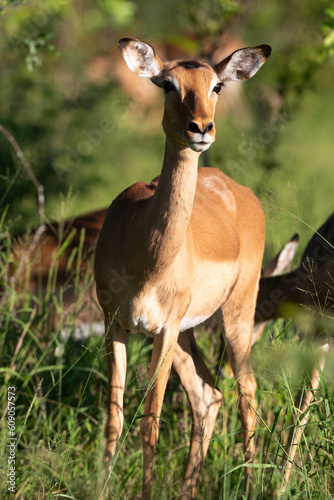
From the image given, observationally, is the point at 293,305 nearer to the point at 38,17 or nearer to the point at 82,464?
the point at 82,464

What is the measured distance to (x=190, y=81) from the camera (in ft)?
9.07

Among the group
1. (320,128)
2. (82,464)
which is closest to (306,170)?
(320,128)

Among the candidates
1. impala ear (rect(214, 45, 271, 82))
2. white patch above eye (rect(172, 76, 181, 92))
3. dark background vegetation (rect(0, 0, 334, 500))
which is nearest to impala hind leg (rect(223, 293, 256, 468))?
dark background vegetation (rect(0, 0, 334, 500))

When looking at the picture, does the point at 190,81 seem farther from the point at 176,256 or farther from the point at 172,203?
the point at 176,256

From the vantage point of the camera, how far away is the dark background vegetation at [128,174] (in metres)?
3.06

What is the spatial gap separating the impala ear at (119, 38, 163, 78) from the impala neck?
311 mm

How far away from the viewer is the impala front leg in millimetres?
3049

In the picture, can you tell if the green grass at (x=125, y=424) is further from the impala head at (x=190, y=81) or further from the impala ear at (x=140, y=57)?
the impala ear at (x=140, y=57)

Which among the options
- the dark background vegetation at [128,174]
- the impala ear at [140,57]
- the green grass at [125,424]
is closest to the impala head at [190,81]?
the impala ear at [140,57]

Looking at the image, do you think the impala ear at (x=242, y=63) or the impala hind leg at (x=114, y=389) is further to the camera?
the impala hind leg at (x=114, y=389)

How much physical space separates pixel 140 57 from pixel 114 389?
143 cm

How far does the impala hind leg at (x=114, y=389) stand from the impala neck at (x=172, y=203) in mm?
453

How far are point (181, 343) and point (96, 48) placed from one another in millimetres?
8822

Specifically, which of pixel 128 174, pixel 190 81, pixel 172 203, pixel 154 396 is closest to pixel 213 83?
pixel 190 81
